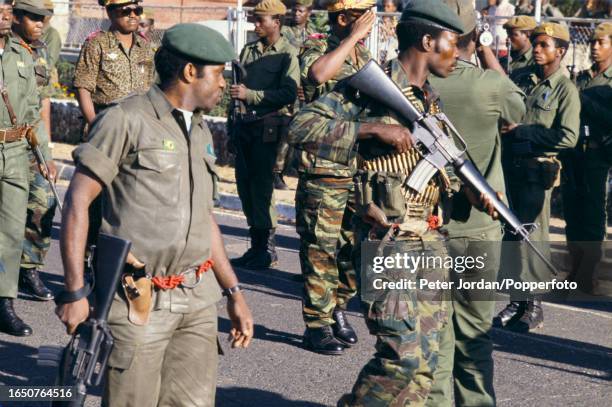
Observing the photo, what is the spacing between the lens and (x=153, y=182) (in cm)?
421

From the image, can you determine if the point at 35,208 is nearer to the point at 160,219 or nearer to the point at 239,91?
the point at 239,91

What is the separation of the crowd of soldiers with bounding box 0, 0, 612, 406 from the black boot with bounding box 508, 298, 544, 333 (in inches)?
0.5

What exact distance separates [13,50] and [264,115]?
264 centimetres

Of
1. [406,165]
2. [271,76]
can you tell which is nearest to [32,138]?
[271,76]

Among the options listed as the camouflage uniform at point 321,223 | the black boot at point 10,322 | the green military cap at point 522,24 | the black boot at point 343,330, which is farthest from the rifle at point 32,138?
the green military cap at point 522,24

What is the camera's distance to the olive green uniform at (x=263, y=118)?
9477 mm

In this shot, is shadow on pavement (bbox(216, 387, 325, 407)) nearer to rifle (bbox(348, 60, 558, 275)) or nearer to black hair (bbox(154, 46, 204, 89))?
rifle (bbox(348, 60, 558, 275))

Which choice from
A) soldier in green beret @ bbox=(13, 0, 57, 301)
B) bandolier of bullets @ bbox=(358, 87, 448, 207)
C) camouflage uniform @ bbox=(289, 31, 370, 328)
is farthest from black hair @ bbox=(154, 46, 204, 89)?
soldier in green beret @ bbox=(13, 0, 57, 301)

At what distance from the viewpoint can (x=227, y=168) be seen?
620 inches

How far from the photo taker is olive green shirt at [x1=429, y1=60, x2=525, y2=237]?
5.57 meters

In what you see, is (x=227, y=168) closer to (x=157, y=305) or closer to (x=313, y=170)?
(x=313, y=170)

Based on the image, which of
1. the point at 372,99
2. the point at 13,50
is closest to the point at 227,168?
the point at 13,50

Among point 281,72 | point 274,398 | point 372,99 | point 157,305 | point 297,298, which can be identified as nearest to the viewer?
point 157,305

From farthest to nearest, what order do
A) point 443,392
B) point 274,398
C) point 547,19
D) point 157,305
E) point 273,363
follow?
point 547,19, point 273,363, point 274,398, point 443,392, point 157,305
